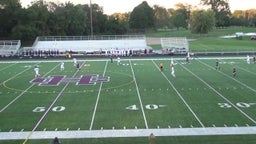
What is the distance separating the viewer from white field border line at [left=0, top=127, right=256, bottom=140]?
17.3 metres

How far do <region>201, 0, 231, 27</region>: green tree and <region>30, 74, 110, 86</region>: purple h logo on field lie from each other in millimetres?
93615

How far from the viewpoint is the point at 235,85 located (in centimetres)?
2916

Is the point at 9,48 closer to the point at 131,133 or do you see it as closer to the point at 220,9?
the point at 131,133

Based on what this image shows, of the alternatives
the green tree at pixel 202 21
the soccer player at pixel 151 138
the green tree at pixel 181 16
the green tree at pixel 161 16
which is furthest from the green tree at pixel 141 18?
the soccer player at pixel 151 138

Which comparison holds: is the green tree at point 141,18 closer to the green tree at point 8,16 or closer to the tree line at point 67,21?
the tree line at point 67,21

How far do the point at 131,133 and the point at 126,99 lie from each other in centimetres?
723

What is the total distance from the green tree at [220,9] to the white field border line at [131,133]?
107 metres

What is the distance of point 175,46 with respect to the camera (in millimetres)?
58906

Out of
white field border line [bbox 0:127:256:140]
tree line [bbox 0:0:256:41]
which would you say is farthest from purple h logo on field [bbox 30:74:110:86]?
tree line [bbox 0:0:256:41]

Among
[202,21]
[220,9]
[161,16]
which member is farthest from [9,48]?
[161,16]

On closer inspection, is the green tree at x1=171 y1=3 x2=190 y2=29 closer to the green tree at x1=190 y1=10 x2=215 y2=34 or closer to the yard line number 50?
the green tree at x1=190 y1=10 x2=215 y2=34

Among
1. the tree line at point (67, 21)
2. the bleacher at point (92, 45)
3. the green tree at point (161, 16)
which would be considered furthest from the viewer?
the green tree at point (161, 16)

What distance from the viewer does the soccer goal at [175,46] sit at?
55.8 meters

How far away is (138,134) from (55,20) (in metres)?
64.3
